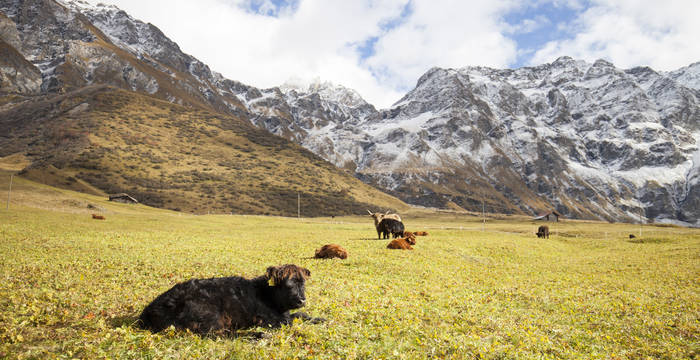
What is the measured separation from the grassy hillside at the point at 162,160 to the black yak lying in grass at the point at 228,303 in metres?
112

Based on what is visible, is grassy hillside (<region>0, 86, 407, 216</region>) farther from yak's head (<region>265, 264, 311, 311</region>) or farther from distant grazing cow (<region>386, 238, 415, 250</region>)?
yak's head (<region>265, 264, 311, 311</region>)

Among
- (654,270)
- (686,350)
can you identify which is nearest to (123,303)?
(686,350)

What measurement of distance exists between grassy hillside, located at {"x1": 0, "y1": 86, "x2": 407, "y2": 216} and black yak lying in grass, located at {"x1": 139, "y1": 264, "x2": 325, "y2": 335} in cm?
11216

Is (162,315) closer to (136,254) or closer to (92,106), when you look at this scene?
(136,254)

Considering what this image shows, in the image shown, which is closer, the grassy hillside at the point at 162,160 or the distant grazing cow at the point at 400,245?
the distant grazing cow at the point at 400,245

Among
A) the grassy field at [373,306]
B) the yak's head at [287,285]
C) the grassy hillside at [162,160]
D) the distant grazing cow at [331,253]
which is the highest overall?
the grassy hillside at [162,160]

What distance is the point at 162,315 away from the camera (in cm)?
905

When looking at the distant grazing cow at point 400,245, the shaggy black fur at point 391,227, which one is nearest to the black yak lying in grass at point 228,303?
the distant grazing cow at point 400,245

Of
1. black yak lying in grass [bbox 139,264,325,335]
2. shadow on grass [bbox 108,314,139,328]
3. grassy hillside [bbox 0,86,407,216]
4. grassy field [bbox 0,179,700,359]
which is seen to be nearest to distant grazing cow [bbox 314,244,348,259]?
grassy field [bbox 0,179,700,359]

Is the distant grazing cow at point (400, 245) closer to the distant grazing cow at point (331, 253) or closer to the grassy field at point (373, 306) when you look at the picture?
the grassy field at point (373, 306)

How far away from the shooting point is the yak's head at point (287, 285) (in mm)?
9383

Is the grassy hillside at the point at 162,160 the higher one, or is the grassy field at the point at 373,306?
the grassy hillside at the point at 162,160

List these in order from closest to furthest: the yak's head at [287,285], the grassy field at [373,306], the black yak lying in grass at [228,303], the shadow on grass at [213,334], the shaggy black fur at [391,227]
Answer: the grassy field at [373,306] < the shadow on grass at [213,334] < the black yak lying in grass at [228,303] < the yak's head at [287,285] < the shaggy black fur at [391,227]

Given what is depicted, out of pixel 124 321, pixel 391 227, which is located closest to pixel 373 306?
pixel 124 321
